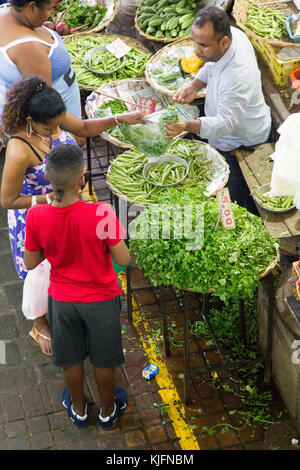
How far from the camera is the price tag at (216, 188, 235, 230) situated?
4.24m

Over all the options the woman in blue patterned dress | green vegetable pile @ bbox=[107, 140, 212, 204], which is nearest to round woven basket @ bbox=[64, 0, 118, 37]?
green vegetable pile @ bbox=[107, 140, 212, 204]

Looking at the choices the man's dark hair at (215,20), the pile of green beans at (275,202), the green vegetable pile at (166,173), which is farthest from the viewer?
the green vegetable pile at (166,173)

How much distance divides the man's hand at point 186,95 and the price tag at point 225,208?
6.76 ft

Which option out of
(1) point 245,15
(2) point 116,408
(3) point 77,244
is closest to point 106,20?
(1) point 245,15

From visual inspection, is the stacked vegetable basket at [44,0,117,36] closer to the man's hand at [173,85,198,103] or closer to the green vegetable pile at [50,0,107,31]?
the green vegetable pile at [50,0,107,31]

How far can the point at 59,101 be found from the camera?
14.3 ft

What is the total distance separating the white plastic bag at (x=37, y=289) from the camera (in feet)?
15.7

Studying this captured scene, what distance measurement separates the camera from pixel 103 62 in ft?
23.6

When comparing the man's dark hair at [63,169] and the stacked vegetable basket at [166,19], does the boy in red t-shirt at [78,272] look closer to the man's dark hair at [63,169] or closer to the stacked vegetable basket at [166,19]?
the man's dark hair at [63,169]

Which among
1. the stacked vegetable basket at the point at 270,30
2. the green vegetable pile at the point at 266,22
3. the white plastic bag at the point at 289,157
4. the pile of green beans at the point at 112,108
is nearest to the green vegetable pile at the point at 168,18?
the stacked vegetable basket at the point at 270,30

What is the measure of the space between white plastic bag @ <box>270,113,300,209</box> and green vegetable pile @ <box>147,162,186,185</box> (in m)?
0.97

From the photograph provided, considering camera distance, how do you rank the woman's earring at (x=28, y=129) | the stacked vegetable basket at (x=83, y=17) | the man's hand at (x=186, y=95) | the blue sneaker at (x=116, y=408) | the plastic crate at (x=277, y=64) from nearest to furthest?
the woman's earring at (x=28, y=129) → the blue sneaker at (x=116, y=408) → the man's hand at (x=186, y=95) → the plastic crate at (x=277, y=64) → the stacked vegetable basket at (x=83, y=17)
